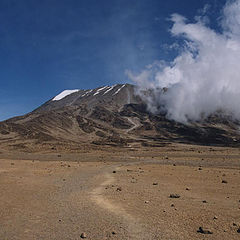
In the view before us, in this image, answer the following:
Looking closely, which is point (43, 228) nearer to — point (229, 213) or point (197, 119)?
point (229, 213)

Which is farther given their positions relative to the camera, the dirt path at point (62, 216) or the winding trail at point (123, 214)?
the dirt path at point (62, 216)

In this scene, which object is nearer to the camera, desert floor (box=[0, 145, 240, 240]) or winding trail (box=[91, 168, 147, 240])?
winding trail (box=[91, 168, 147, 240])

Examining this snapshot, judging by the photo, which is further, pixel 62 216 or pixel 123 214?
pixel 123 214

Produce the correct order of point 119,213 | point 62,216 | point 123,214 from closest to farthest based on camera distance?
point 62,216, point 123,214, point 119,213

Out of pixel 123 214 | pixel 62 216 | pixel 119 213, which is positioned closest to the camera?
pixel 62 216

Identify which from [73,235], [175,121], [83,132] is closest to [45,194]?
[73,235]

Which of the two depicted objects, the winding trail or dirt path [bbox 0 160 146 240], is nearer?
the winding trail

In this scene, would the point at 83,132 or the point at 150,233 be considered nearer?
the point at 150,233

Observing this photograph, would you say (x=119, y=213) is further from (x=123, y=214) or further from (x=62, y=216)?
(x=62, y=216)

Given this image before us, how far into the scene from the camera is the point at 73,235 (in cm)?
922

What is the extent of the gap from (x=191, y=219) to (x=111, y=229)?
349cm

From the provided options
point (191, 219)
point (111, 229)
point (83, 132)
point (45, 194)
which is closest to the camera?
point (111, 229)

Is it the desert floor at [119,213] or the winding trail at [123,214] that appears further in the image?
the desert floor at [119,213]

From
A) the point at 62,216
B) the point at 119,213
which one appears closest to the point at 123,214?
the point at 119,213
